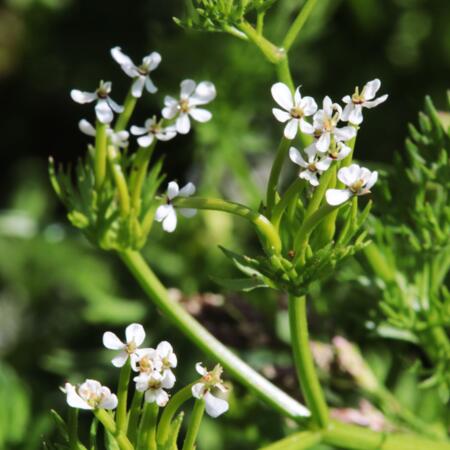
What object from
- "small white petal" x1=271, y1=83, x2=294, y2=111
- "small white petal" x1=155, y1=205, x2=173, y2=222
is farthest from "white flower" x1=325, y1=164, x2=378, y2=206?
"small white petal" x1=155, y1=205, x2=173, y2=222

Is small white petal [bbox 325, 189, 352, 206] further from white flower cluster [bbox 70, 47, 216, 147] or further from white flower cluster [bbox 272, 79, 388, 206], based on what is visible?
white flower cluster [bbox 70, 47, 216, 147]

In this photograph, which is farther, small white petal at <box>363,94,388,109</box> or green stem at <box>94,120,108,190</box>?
green stem at <box>94,120,108,190</box>

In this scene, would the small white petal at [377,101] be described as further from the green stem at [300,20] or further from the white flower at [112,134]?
the white flower at [112,134]

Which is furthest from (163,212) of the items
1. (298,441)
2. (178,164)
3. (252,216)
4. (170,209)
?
(178,164)

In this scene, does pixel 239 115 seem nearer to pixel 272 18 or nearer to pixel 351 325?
pixel 272 18

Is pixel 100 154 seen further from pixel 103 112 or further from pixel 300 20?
pixel 300 20
